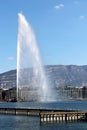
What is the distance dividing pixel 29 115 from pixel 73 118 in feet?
50.7

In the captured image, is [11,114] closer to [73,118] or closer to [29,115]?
[29,115]

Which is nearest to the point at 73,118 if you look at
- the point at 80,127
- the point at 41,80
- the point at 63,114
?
the point at 63,114

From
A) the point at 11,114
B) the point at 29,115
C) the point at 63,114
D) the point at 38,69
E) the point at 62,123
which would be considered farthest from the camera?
the point at 38,69

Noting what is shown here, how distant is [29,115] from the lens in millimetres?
86938

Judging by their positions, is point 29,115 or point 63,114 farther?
point 29,115

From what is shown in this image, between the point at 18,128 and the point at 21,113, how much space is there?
30.7 m

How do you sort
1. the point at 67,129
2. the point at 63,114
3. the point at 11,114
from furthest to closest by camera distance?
the point at 11,114
the point at 63,114
the point at 67,129

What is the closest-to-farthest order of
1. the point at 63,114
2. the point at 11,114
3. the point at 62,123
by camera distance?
the point at 62,123 < the point at 63,114 < the point at 11,114

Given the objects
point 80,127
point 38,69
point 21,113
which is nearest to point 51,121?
point 80,127

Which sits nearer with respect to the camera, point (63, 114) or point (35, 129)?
point (35, 129)

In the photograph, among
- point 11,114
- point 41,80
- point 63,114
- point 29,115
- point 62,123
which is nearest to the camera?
point 62,123

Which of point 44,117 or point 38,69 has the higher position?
point 38,69

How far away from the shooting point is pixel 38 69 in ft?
438

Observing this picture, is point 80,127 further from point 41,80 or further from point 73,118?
point 41,80
